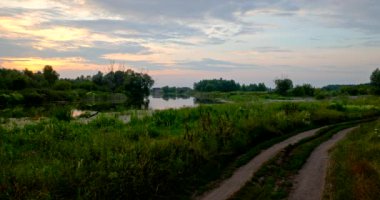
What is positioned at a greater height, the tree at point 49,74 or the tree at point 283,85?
the tree at point 49,74

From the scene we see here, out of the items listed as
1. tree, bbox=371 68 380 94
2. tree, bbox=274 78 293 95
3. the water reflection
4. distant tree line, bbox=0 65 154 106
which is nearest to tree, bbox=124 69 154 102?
distant tree line, bbox=0 65 154 106

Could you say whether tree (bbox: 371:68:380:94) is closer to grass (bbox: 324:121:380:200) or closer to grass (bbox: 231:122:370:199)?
grass (bbox: 231:122:370:199)

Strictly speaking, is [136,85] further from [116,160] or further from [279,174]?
[116,160]

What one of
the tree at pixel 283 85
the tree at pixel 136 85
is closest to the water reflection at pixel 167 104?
the tree at pixel 136 85

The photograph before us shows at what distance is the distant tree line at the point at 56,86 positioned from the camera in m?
67.2

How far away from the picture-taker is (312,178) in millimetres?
13977

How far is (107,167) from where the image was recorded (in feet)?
38.2

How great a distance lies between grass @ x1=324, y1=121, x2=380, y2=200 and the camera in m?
11.2

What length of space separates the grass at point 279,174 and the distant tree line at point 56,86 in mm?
44637

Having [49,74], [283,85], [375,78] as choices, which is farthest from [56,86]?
[375,78]

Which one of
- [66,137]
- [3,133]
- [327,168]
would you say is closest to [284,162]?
[327,168]

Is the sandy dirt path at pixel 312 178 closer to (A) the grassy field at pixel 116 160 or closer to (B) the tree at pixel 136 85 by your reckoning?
(A) the grassy field at pixel 116 160

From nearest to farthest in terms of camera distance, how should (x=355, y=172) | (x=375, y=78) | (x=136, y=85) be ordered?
(x=355, y=172), (x=375, y=78), (x=136, y=85)

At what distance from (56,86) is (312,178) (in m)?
88.0
